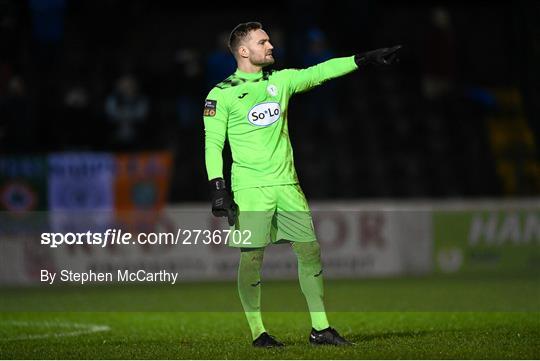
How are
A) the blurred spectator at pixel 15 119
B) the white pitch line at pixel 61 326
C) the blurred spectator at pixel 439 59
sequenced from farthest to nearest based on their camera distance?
the blurred spectator at pixel 439 59
the blurred spectator at pixel 15 119
the white pitch line at pixel 61 326

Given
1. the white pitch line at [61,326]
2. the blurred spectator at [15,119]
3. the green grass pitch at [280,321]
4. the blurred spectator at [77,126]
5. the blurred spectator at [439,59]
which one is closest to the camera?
the green grass pitch at [280,321]

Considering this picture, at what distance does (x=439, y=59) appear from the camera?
70.8ft

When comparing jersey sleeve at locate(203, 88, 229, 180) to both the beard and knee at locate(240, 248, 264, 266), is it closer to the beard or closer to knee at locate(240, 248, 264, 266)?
the beard

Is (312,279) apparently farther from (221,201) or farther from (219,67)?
(219,67)

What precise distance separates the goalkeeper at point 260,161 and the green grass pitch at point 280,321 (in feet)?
1.56

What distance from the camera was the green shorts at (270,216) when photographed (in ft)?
30.2

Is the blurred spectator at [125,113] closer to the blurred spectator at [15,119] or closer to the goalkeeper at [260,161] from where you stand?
the blurred spectator at [15,119]

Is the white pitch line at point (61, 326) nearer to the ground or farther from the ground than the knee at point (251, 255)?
nearer to the ground

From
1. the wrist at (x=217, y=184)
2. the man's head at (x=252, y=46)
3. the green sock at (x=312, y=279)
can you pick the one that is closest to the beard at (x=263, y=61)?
the man's head at (x=252, y=46)

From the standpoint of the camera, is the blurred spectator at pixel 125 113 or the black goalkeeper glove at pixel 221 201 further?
the blurred spectator at pixel 125 113

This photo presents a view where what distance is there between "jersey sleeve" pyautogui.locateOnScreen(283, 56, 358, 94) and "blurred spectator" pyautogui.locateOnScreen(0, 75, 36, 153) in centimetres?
1045

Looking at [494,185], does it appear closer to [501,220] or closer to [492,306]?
[501,220]

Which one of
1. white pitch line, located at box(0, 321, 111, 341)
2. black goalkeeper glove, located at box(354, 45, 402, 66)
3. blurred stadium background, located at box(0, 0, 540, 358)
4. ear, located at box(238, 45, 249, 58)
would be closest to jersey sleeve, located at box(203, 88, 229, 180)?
ear, located at box(238, 45, 249, 58)

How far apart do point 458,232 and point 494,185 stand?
1613 mm
